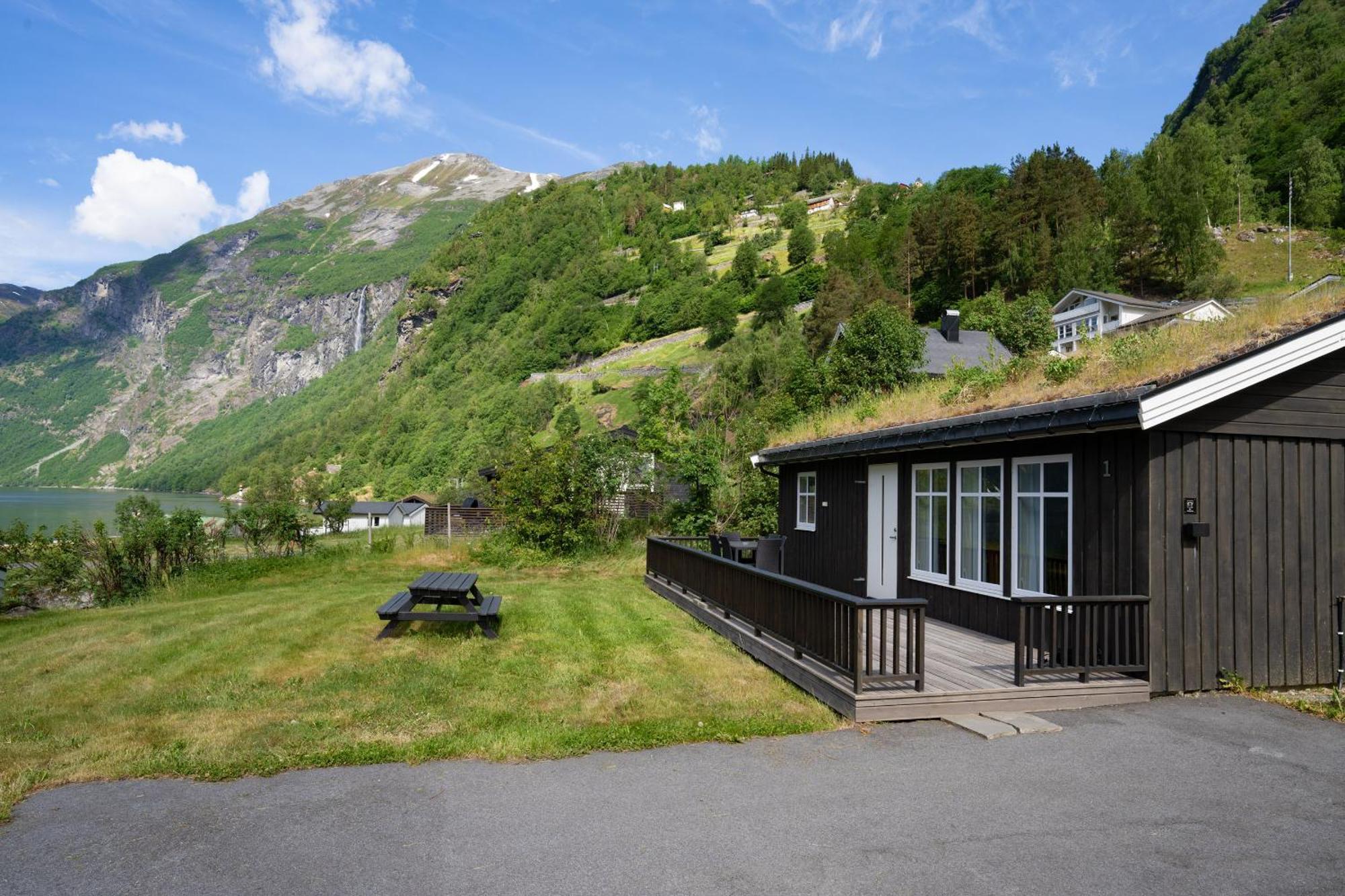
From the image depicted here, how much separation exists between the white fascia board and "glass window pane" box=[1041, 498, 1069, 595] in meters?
1.42

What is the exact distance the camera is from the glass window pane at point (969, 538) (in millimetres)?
8508

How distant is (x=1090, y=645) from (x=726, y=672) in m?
3.15

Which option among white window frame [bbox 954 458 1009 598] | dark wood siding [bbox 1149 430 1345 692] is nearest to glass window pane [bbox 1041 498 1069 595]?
white window frame [bbox 954 458 1009 598]

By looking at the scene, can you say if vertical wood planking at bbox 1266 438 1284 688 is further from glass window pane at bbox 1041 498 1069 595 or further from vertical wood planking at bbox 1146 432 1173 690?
glass window pane at bbox 1041 498 1069 595

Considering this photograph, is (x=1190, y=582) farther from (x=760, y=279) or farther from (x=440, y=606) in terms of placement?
(x=760, y=279)

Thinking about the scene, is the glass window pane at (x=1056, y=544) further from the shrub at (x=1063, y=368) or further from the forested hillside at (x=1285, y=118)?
the forested hillside at (x=1285, y=118)

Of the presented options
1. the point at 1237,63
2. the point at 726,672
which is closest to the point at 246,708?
the point at 726,672

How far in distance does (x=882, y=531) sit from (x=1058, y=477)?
3.33 m

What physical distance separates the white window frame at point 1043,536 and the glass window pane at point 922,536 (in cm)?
161

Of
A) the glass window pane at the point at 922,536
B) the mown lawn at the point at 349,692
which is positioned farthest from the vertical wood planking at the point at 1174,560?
the glass window pane at the point at 922,536

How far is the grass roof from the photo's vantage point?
21.9ft

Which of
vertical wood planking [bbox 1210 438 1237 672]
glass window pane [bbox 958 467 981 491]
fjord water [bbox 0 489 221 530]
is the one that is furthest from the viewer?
fjord water [bbox 0 489 221 530]

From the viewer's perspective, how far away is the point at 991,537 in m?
8.24

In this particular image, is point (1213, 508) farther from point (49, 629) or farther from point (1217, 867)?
point (49, 629)
